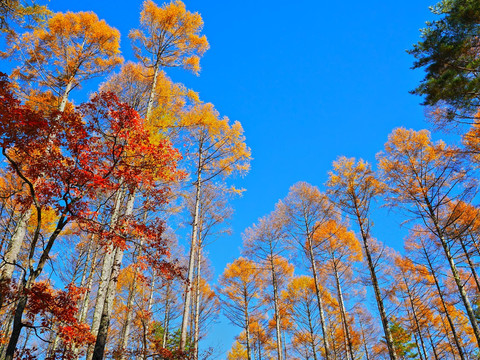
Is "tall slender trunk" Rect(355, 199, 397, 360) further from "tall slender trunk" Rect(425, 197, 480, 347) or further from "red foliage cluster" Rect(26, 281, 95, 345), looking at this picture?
"red foliage cluster" Rect(26, 281, 95, 345)

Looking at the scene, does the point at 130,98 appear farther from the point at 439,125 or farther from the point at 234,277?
the point at 234,277

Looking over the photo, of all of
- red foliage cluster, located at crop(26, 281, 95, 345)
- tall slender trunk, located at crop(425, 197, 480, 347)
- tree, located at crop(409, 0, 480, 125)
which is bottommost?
red foliage cluster, located at crop(26, 281, 95, 345)

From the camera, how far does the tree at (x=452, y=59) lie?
6695 mm

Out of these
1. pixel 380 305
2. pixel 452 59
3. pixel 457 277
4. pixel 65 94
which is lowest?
pixel 380 305

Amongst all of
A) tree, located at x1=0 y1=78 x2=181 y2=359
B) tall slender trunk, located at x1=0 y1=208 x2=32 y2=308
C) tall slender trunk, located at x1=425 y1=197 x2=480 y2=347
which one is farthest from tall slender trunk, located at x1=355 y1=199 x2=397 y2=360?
tall slender trunk, located at x1=0 y1=208 x2=32 y2=308

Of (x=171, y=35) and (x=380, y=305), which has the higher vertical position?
(x=171, y=35)

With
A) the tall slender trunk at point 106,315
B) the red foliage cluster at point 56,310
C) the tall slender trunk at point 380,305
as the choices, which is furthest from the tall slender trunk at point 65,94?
the tall slender trunk at point 380,305

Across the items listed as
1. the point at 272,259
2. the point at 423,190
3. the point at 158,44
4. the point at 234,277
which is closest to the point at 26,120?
the point at 158,44

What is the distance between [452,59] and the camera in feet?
23.3

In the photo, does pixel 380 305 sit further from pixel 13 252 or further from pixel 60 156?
pixel 13 252

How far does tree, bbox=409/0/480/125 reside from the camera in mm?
6695

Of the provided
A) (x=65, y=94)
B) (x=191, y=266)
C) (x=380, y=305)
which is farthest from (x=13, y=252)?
(x=380, y=305)

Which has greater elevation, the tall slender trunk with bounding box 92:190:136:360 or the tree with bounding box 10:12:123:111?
the tree with bounding box 10:12:123:111

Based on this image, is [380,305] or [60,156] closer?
[60,156]
